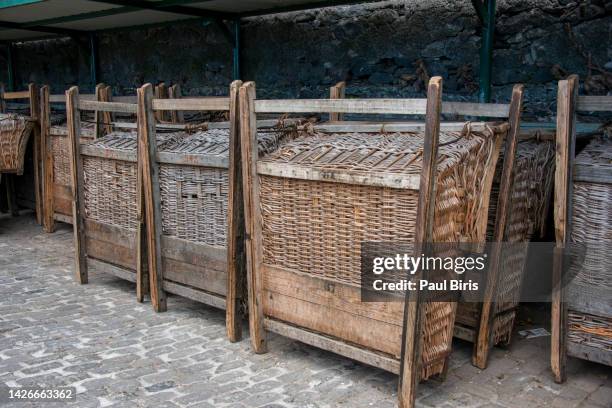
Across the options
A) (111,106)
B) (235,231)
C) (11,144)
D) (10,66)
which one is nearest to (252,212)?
→ (235,231)

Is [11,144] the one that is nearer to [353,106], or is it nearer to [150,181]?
[150,181]

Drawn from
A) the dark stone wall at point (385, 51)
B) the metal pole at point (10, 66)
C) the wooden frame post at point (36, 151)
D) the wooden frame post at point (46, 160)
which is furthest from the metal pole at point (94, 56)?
the metal pole at point (10, 66)

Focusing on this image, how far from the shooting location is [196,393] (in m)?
3.49

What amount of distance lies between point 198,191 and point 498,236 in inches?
83.5

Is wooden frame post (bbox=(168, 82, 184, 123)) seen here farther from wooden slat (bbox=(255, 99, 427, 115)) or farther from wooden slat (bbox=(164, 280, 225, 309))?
wooden slat (bbox=(255, 99, 427, 115))

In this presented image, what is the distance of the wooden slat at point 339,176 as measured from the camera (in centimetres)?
313

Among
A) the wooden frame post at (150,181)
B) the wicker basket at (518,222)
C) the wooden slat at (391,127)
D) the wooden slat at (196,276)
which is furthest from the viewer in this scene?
the wooden frame post at (150,181)

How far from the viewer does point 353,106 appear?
11.3ft

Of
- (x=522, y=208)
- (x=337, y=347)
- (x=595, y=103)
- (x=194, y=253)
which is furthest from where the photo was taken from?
(x=194, y=253)

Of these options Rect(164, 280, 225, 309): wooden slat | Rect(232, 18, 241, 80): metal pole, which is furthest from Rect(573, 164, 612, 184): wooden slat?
Rect(232, 18, 241, 80): metal pole

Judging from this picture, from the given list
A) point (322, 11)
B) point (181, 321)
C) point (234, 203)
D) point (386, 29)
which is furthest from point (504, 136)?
point (322, 11)

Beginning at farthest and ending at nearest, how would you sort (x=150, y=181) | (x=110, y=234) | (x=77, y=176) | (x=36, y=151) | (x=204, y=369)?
(x=36, y=151) → (x=77, y=176) → (x=110, y=234) → (x=150, y=181) → (x=204, y=369)

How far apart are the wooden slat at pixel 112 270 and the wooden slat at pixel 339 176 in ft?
6.28

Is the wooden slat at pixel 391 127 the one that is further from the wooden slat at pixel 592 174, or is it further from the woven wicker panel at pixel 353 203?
the wooden slat at pixel 592 174
